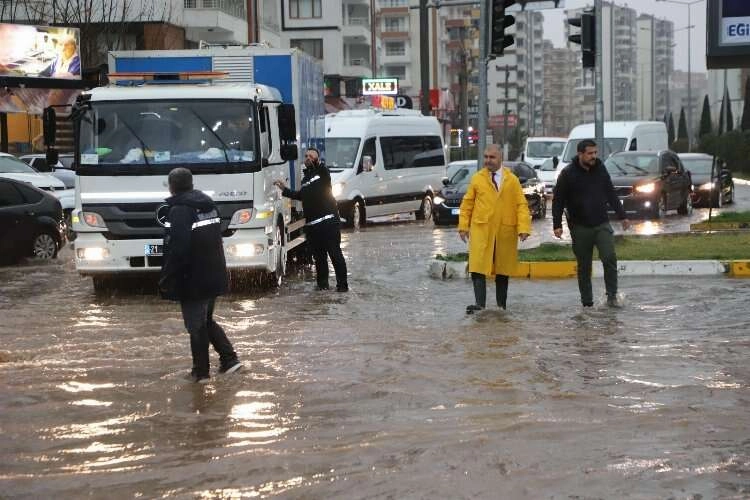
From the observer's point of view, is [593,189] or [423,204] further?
[423,204]

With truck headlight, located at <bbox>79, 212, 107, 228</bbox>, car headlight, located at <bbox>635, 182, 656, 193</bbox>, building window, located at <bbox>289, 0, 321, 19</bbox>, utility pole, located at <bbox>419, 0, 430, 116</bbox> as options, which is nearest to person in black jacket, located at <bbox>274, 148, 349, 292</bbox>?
→ truck headlight, located at <bbox>79, 212, 107, 228</bbox>

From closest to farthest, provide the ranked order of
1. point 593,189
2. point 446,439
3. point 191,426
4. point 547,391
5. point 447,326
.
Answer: point 446,439, point 191,426, point 547,391, point 447,326, point 593,189

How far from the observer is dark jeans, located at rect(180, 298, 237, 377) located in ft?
31.6

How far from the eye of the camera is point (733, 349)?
10938 mm

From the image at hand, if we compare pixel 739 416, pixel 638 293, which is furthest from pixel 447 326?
pixel 739 416

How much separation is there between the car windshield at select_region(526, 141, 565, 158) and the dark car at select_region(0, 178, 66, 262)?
99.8 ft

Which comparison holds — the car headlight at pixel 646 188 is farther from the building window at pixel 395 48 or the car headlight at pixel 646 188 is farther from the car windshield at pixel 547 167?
the building window at pixel 395 48

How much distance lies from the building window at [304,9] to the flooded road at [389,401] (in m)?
69.0

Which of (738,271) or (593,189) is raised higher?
(593,189)

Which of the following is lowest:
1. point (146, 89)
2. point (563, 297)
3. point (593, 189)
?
point (563, 297)

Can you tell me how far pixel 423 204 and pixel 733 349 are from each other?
70.0 feet

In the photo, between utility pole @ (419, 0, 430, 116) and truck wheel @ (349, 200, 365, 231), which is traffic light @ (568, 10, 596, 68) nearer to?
truck wheel @ (349, 200, 365, 231)

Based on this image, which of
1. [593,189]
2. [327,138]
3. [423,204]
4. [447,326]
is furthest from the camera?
[423,204]

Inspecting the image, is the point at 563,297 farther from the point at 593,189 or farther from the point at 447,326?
the point at 447,326
